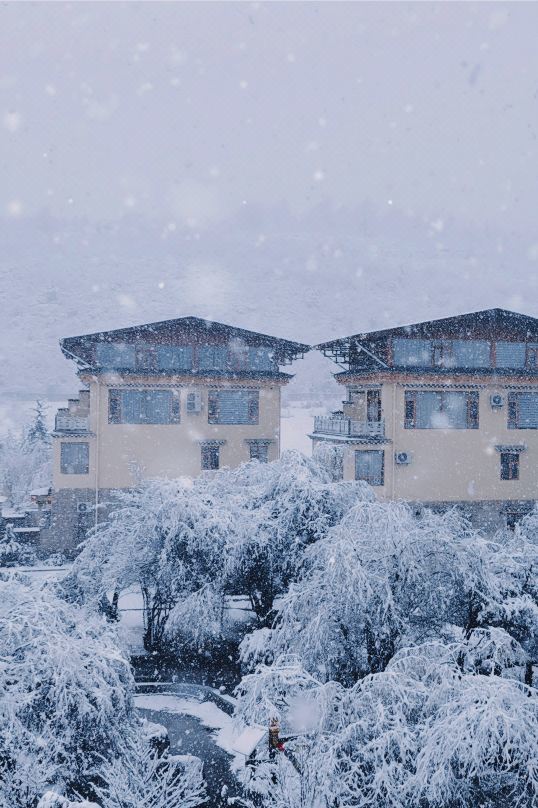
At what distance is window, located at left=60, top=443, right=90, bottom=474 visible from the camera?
101ft

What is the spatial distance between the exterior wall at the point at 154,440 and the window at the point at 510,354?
385 inches

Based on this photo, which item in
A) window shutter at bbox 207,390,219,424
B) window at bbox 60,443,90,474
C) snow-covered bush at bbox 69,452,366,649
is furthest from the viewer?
window shutter at bbox 207,390,219,424

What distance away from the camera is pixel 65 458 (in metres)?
30.7

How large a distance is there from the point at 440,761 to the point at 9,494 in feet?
155

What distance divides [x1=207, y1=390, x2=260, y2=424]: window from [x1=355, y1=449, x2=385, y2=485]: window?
200 inches

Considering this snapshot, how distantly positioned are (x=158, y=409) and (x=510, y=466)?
623 inches

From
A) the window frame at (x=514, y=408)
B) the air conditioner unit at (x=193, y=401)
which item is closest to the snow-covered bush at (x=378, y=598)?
the air conditioner unit at (x=193, y=401)

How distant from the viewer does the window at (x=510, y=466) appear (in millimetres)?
A: 31906

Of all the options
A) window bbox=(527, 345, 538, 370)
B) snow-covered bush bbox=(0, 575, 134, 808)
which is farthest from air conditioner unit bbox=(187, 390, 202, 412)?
snow-covered bush bbox=(0, 575, 134, 808)

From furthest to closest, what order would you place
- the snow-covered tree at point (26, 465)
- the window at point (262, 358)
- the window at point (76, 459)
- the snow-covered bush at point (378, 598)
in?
the snow-covered tree at point (26, 465) → the window at point (262, 358) → the window at point (76, 459) → the snow-covered bush at point (378, 598)

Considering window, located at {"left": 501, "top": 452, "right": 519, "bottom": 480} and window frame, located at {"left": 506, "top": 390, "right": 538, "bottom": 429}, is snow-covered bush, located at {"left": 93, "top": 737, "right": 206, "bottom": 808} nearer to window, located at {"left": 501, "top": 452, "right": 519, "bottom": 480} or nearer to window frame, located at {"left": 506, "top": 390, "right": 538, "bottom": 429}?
window, located at {"left": 501, "top": 452, "right": 519, "bottom": 480}

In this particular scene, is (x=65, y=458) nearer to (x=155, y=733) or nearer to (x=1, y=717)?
(x=155, y=733)

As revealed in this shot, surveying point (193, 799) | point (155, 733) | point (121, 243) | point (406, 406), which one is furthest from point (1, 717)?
point (121, 243)

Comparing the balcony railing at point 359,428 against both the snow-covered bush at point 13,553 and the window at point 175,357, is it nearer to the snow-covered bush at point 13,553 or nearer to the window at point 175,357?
the window at point 175,357
